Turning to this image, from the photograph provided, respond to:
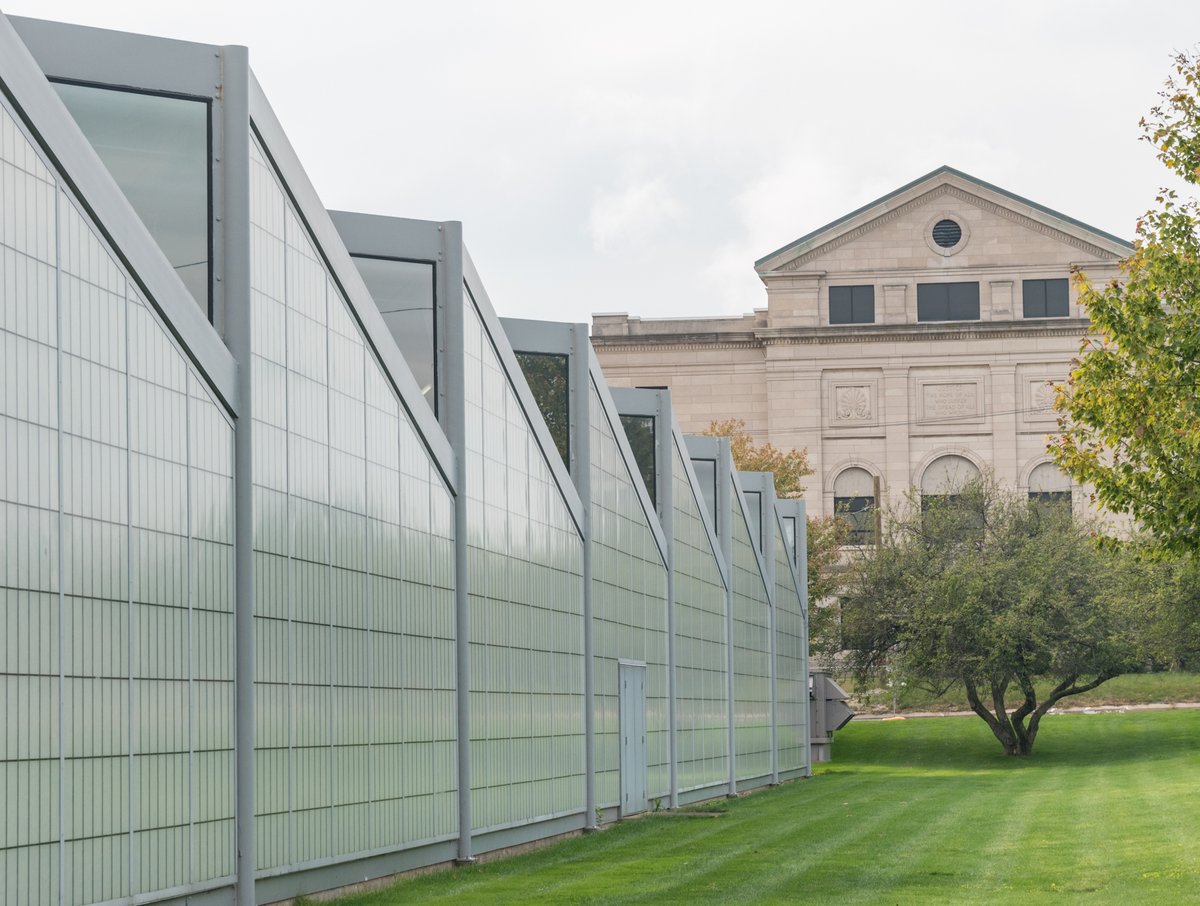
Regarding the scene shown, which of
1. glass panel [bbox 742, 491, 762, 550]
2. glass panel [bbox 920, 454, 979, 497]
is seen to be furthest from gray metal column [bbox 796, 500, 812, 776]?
glass panel [bbox 920, 454, 979, 497]

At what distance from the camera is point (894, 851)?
2400cm

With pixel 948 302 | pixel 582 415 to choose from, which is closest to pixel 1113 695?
pixel 948 302

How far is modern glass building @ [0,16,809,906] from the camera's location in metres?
13.0

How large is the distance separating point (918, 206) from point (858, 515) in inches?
586

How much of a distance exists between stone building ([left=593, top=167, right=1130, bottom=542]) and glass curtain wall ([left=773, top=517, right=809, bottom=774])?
32.6 metres

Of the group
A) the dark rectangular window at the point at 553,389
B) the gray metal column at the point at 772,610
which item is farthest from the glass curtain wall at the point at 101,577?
the gray metal column at the point at 772,610

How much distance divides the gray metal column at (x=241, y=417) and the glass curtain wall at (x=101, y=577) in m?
0.17

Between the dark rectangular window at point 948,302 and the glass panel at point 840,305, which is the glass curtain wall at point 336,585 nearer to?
the glass panel at point 840,305

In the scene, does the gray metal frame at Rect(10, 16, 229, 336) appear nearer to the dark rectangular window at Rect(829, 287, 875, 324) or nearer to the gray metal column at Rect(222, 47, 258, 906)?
the gray metal column at Rect(222, 47, 258, 906)

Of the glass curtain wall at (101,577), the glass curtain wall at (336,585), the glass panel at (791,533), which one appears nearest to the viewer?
the glass curtain wall at (101,577)

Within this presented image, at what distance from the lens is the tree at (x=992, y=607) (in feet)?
176

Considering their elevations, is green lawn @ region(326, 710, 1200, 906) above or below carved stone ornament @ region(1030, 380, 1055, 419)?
below

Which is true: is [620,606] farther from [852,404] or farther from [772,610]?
[852,404]

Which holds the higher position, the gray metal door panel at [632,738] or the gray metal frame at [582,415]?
the gray metal frame at [582,415]
